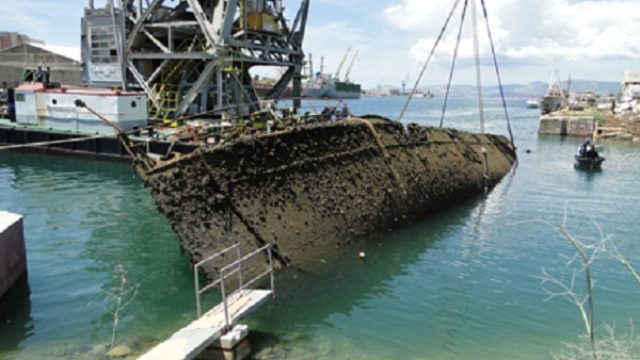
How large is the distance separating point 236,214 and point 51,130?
91.3 ft

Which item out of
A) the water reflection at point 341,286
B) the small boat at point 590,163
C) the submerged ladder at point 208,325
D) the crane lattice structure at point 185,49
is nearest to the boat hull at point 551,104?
the small boat at point 590,163

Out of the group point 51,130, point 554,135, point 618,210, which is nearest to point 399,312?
point 618,210

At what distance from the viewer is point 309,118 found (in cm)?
1917

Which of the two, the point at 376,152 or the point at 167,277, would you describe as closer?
the point at 167,277

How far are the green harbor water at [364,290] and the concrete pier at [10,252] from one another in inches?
16.6

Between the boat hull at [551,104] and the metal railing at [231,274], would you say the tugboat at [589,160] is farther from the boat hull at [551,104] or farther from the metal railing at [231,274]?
the boat hull at [551,104]

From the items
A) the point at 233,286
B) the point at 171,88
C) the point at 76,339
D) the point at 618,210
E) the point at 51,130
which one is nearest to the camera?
Result: the point at 76,339

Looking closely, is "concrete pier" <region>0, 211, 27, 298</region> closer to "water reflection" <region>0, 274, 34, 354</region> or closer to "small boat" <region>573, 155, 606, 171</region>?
"water reflection" <region>0, 274, 34, 354</region>

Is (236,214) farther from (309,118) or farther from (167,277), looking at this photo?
(309,118)

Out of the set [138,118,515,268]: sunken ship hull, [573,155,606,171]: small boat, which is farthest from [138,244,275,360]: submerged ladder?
[573,155,606,171]: small boat

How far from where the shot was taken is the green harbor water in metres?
11.4

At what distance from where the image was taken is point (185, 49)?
42094 millimetres

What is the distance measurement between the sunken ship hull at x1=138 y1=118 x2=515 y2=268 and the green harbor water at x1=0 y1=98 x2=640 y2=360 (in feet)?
2.85

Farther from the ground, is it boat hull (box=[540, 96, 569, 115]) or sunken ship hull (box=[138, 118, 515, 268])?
boat hull (box=[540, 96, 569, 115])
